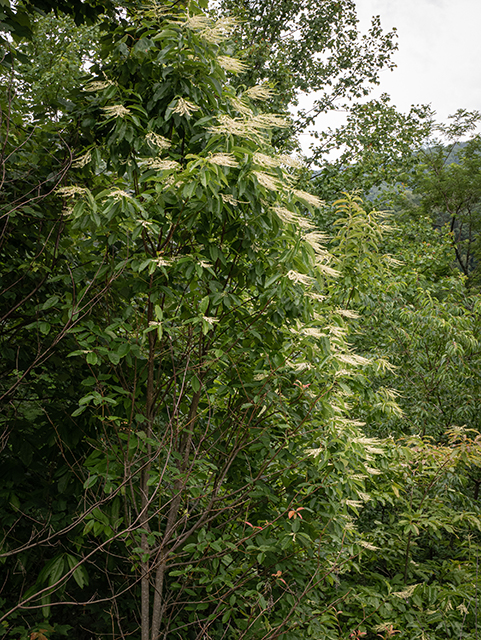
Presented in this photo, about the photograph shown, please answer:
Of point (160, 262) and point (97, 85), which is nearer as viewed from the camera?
point (160, 262)

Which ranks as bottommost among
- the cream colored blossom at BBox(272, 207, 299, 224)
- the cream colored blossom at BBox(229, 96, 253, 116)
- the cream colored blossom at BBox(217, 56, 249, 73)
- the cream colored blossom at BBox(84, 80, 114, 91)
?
the cream colored blossom at BBox(272, 207, 299, 224)

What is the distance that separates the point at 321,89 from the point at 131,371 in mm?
9576

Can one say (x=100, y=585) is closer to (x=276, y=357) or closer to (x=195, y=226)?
(x=276, y=357)

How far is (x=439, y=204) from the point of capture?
57.7ft

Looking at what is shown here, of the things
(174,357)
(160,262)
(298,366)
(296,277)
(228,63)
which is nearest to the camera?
(160,262)

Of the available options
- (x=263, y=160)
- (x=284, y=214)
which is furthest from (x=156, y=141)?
(x=284, y=214)

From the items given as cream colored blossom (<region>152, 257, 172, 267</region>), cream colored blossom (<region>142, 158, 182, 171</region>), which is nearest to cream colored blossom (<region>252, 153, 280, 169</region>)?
cream colored blossom (<region>142, 158, 182, 171</region>)

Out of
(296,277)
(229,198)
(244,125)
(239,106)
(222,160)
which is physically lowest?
(296,277)

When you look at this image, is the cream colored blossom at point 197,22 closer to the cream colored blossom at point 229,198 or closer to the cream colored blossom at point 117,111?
the cream colored blossom at point 117,111

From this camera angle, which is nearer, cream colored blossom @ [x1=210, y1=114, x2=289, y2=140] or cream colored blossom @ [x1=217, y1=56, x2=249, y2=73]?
cream colored blossom @ [x1=210, y1=114, x2=289, y2=140]

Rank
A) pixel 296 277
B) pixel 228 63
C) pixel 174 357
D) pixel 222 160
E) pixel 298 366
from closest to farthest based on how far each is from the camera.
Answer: pixel 222 160
pixel 296 277
pixel 228 63
pixel 298 366
pixel 174 357

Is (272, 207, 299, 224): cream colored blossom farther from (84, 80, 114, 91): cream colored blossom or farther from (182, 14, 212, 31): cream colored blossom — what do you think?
(84, 80, 114, 91): cream colored blossom

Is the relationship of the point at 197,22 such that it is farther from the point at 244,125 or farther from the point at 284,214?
the point at 284,214

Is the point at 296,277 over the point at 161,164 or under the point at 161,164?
under
